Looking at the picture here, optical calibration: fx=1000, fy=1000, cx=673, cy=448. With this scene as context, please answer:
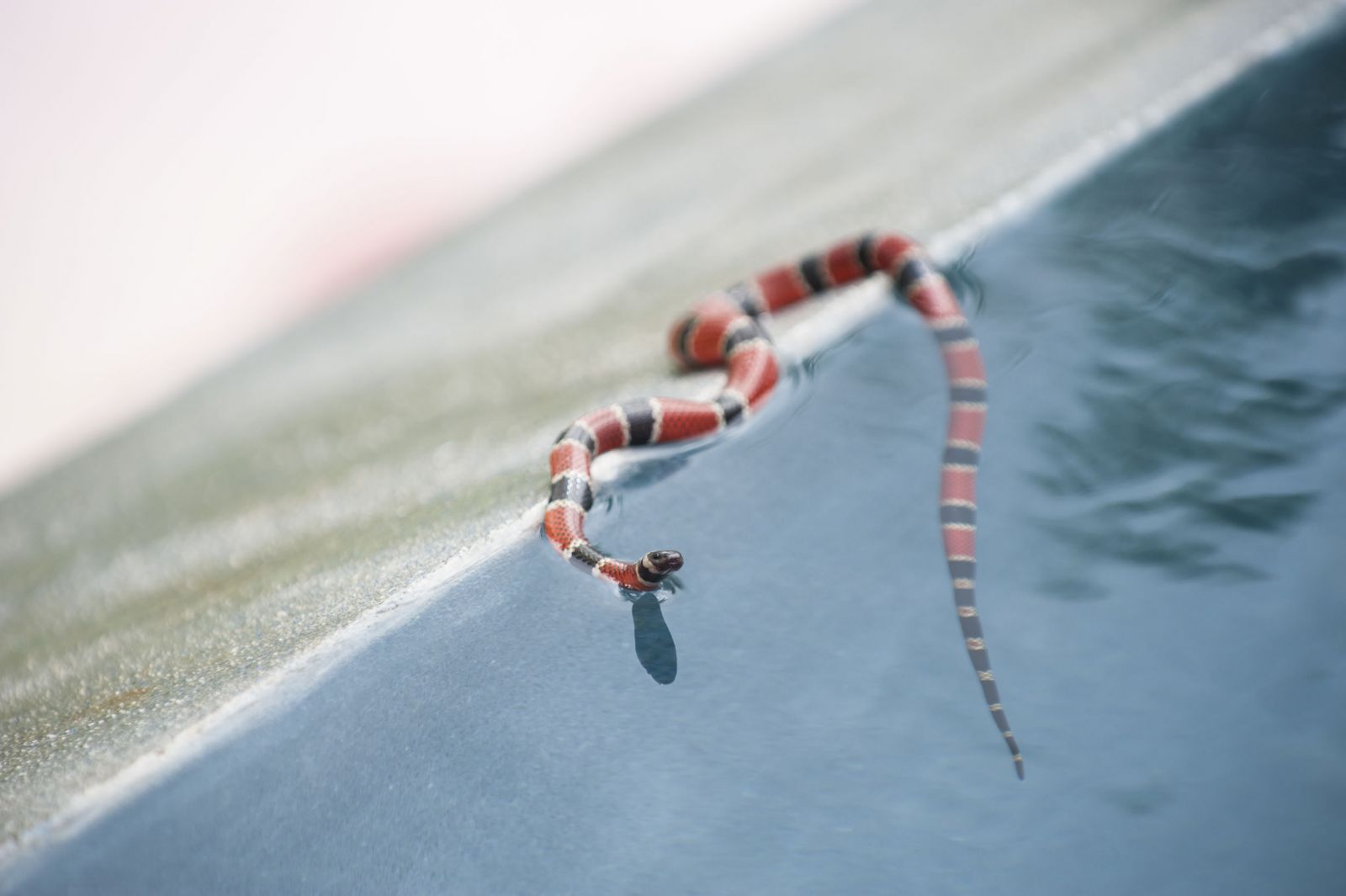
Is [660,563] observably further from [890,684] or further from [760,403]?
[760,403]

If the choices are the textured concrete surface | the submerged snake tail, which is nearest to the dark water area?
the submerged snake tail

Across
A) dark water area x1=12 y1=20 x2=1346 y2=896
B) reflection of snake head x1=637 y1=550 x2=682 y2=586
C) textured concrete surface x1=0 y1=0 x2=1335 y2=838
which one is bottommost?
dark water area x1=12 y1=20 x2=1346 y2=896

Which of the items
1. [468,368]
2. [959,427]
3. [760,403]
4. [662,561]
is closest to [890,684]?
[662,561]

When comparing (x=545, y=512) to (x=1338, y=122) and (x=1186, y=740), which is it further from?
(x=1338, y=122)

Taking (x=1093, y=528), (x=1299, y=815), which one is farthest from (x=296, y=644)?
(x=1299, y=815)

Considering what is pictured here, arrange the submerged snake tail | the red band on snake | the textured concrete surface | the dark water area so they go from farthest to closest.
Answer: the textured concrete surface
the red band on snake
the submerged snake tail
the dark water area

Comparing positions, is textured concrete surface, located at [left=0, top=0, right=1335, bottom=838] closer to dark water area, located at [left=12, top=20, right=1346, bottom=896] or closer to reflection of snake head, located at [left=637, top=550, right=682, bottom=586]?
dark water area, located at [left=12, top=20, right=1346, bottom=896]

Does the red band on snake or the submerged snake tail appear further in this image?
the red band on snake
